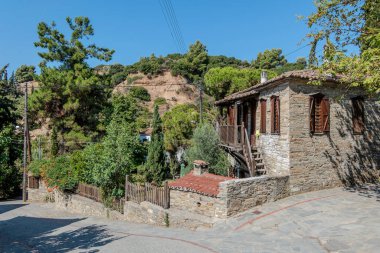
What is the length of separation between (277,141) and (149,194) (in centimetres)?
637

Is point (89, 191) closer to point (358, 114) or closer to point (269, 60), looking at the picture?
point (358, 114)

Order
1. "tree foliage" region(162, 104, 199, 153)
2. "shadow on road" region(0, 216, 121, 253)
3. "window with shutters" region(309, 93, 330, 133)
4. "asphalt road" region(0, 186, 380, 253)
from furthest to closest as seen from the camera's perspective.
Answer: "tree foliage" region(162, 104, 199, 153) < "window with shutters" region(309, 93, 330, 133) < "shadow on road" region(0, 216, 121, 253) < "asphalt road" region(0, 186, 380, 253)

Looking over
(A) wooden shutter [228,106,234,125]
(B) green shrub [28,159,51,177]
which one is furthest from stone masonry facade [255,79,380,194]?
(B) green shrub [28,159,51,177]

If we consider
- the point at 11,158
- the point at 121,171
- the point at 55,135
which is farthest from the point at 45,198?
the point at 121,171

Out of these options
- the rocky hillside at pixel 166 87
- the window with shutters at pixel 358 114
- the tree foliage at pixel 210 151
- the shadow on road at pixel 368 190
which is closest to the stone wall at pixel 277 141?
the shadow on road at pixel 368 190

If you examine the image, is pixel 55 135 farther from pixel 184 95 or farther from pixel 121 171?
pixel 184 95

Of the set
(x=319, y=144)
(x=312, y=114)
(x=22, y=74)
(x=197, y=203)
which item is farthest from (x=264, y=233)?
(x=22, y=74)

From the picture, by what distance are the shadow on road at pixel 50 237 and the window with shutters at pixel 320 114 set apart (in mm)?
9617

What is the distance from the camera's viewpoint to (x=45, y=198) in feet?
79.2

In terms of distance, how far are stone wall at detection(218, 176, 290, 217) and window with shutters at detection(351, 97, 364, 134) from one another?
4.80 metres

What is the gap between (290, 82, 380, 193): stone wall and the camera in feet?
42.2

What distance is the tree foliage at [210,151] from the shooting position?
19797 millimetres

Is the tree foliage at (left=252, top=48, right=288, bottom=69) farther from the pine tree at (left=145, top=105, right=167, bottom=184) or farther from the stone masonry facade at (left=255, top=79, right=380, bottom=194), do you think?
the stone masonry facade at (left=255, top=79, right=380, bottom=194)

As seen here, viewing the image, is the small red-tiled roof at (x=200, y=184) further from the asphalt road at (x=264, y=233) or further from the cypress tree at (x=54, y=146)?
the cypress tree at (x=54, y=146)
